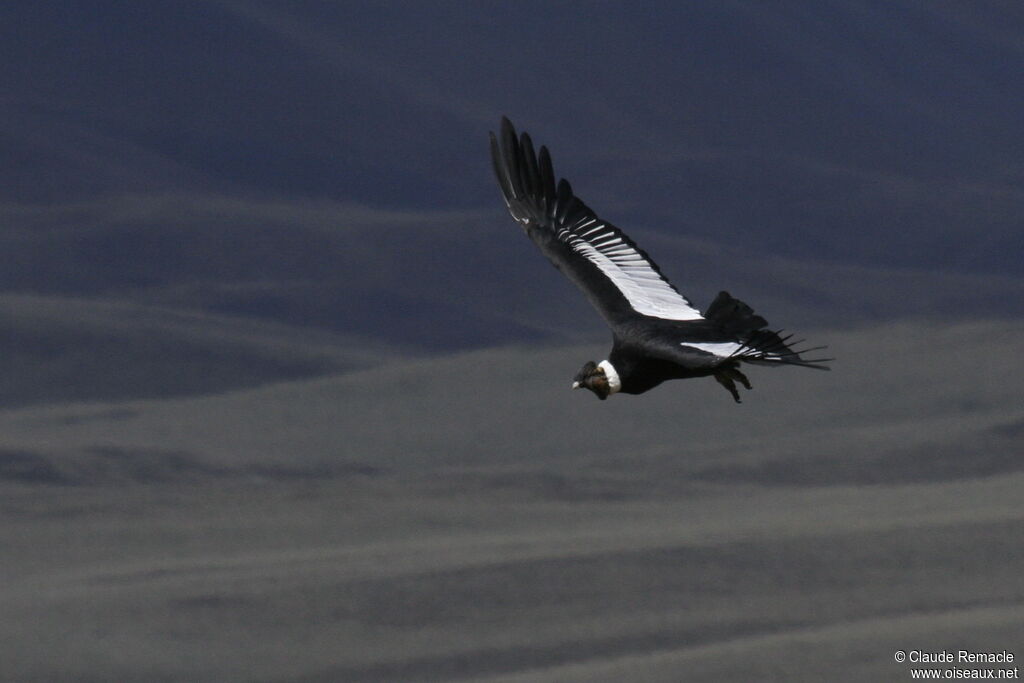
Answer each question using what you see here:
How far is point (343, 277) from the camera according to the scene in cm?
12525

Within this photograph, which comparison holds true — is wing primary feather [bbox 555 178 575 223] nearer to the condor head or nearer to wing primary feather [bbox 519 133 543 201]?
wing primary feather [bbox 519 133 543 201]

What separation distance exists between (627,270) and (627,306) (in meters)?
1.05

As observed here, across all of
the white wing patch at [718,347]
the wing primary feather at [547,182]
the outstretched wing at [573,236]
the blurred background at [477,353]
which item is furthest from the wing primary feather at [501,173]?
the blurred background at [477,353]

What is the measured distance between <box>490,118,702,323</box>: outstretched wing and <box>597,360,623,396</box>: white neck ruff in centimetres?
175

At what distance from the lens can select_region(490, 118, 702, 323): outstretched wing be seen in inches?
680

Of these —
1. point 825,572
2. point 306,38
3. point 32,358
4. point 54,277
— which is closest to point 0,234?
point 54,277

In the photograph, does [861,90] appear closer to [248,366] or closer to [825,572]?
[248,366]

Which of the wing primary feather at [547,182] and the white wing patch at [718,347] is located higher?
the wing primary feather at [547,182]

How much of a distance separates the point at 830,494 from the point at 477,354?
3772 centimetres

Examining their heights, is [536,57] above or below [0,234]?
above

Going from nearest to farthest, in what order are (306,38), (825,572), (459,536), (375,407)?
(825,572)
(459,536)
(375,407)
(306,38)

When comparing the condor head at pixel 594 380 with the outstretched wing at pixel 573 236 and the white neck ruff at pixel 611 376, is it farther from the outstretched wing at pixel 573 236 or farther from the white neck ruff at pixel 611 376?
the outstretched wing at pixel 573 236

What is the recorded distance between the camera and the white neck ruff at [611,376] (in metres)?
15.0

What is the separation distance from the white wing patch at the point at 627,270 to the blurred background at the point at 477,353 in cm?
3529
